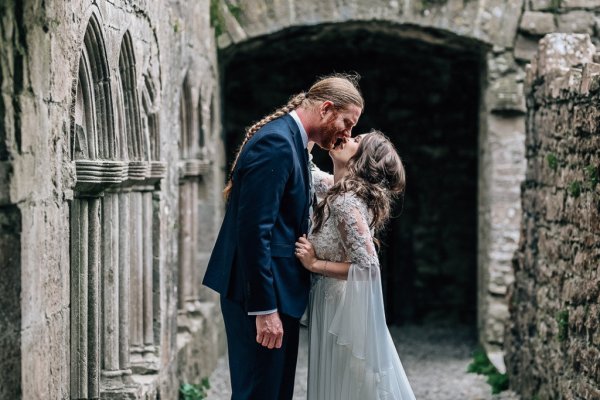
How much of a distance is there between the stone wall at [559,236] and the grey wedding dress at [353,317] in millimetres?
1084

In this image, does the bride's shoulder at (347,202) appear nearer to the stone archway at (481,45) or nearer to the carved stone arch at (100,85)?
the carved stone arch at (100,85)

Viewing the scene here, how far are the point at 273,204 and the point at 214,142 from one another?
5.07 m

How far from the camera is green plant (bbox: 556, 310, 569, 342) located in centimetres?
556

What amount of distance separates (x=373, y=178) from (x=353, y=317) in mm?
549

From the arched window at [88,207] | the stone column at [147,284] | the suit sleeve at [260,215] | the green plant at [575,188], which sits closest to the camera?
the suit sleeve at [260,215]

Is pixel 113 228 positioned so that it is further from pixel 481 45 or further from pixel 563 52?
pixel 481 45

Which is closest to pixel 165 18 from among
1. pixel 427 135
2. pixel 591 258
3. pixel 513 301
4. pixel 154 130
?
pixel 154 130

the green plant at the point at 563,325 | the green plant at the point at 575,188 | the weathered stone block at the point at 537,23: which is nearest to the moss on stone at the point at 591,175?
the green plant at the point at 575,188

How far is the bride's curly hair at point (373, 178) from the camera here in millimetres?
4270

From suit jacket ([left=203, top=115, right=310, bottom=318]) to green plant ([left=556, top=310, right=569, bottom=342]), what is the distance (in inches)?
74.6

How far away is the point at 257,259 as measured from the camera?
12.7 feet

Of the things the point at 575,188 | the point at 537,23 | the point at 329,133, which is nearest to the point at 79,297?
the point at 329,133

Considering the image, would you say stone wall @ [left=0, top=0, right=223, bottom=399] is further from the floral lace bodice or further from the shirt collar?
the floral lace bodice

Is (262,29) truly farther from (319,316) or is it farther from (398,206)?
(319,316)
